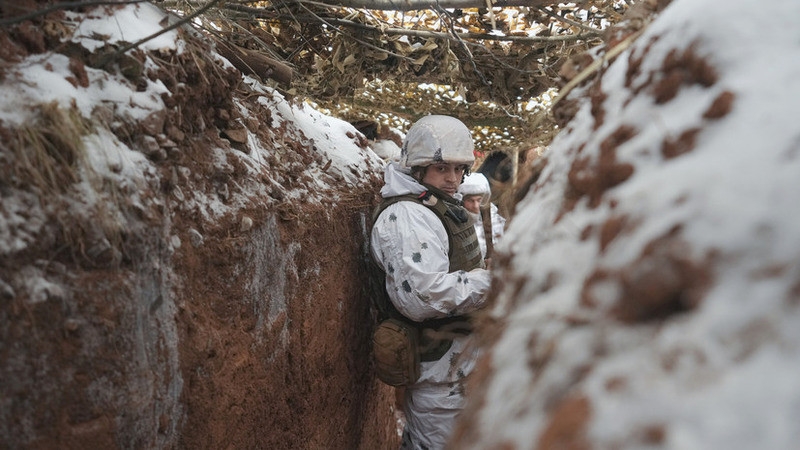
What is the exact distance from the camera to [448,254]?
10.2 feet

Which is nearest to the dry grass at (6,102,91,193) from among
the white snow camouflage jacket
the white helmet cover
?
the white snow camouflage jacket

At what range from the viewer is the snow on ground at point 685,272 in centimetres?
72

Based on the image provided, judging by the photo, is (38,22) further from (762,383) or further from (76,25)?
(762,383)

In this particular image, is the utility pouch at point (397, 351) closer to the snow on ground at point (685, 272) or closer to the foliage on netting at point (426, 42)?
the foliage on netting at point (426, 42)

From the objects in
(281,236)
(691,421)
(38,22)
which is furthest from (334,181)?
(691,421)

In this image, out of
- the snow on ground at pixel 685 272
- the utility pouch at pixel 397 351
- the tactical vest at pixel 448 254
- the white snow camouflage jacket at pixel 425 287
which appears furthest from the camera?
the tactical vest at pixel 448 254

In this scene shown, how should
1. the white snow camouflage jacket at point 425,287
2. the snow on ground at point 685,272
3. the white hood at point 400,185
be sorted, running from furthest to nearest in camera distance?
the white hood at point 400,185, the white snow camouflage jacket at point 425,287, the snow on ground at point 685,272

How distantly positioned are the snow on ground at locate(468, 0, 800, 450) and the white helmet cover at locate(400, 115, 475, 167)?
199 cm

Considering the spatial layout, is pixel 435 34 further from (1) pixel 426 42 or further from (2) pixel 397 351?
(2) pixel 397 351

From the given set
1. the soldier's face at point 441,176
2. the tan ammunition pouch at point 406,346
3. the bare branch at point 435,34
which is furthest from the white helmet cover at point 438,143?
the tan ammunition pouch at point 406,346

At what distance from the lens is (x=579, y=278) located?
101 cm

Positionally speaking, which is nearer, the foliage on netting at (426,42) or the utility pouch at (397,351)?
the utility pouch at (397,351)

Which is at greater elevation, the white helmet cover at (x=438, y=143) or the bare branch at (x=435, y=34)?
the bare branch at (x=435, y=34)

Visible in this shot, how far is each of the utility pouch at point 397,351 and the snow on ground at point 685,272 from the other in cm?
178
